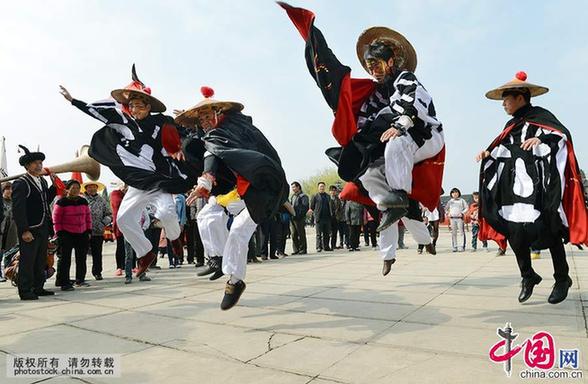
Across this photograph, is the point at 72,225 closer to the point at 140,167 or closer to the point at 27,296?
the point at 27,296

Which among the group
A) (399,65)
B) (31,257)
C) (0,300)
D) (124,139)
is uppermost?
(399,65)

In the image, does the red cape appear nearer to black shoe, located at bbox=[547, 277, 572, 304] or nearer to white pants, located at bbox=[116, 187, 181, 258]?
black shoe, located at bbox=[547, 277, 572, 304]

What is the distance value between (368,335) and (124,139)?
3886mm

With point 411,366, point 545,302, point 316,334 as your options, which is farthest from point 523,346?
point 545,302

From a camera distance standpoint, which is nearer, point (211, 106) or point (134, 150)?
point (211, 106)

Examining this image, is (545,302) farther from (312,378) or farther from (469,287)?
(312,378)

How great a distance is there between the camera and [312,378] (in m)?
2.30

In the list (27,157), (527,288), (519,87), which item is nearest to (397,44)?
(519,87)

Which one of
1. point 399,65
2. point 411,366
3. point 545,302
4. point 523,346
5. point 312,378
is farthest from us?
point 399,65

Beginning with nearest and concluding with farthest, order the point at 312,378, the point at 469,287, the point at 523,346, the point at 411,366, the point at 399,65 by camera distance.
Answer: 1. the point at 312,378
2. the point at 411,366
3. the point at 523,346
4. the point at 399,65
5. the point at 469,287

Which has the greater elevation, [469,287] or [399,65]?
[399,65]

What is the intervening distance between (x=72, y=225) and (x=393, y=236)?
4879 mm

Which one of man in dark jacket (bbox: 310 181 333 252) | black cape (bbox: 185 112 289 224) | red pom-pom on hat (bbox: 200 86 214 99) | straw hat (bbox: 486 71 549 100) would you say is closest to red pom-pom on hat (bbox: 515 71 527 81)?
straw hat (bbox: 486 71 549 100)

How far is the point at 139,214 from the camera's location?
5562mm
